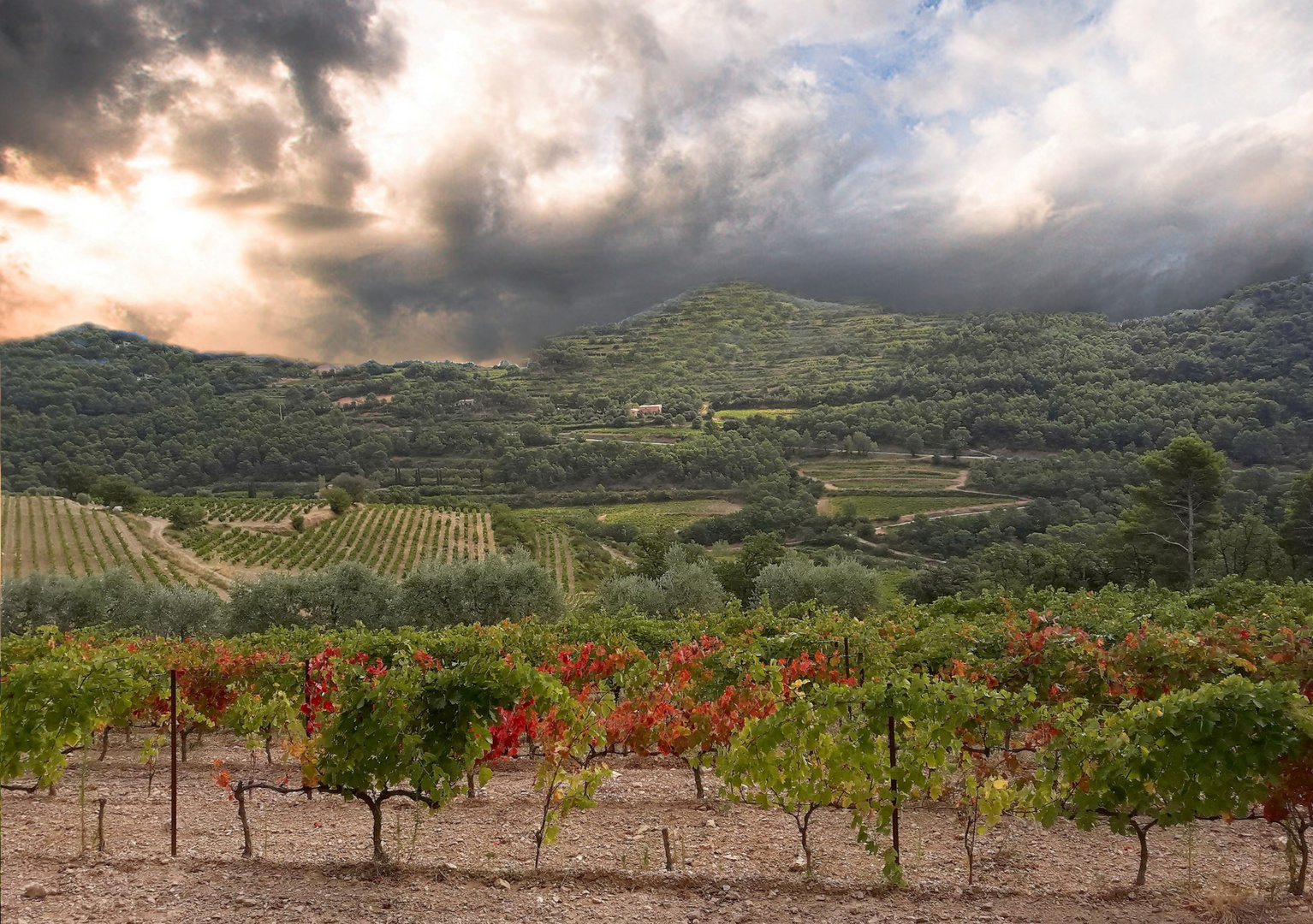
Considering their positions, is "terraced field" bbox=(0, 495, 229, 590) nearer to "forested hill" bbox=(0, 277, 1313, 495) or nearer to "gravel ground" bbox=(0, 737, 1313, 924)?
"forested hill" bbox=(0, 277, 1313, 495)

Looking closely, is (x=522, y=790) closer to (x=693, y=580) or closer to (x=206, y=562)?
(x=693, y=580)

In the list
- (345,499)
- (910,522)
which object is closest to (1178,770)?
(910,522)

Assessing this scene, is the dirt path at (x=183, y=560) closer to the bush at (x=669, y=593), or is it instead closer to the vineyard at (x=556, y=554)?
the vineyard at (x=556, y=554)

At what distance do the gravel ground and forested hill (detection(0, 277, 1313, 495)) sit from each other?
59394 mm

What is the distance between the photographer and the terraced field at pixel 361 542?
55844 millimetres

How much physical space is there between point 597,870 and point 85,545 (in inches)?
2407

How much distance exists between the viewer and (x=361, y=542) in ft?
206

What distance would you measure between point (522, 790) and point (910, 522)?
66191 mm

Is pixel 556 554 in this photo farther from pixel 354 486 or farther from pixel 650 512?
pixel 354 486

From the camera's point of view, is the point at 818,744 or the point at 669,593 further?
the point at 669,593

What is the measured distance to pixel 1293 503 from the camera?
33969 mm

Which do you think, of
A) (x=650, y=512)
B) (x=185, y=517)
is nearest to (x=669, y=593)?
(x=650, y=512)

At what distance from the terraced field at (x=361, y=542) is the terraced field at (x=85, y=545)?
10.4 ft

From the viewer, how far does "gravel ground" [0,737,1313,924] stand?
201 inches
